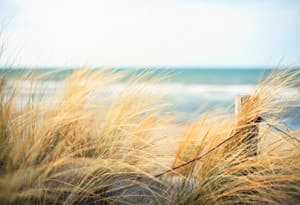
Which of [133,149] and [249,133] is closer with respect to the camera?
[133,149]

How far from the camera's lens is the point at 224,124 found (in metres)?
2.59

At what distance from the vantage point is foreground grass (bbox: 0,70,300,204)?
6.27 feet

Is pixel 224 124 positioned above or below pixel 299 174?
above

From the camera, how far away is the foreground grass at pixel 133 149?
191 centimetres

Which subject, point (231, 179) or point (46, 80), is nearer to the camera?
point (231, 179)

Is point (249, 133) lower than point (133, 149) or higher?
higher

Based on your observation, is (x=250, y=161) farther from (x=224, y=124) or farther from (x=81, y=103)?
(x=81, y=103)

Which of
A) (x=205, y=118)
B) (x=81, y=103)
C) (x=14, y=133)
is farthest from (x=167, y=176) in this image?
(x=14, y=133)

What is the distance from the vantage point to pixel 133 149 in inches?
82.9

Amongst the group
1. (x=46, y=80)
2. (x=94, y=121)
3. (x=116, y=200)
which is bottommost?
(x=116, y=200)

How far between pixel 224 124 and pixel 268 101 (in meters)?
0.31

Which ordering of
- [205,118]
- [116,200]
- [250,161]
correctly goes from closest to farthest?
[116,200]
[250,161]
[205,118]

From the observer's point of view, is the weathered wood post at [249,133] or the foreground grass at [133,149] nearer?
the foreground grass at [133,149]

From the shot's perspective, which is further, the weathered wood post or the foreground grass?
the weathered wood post
